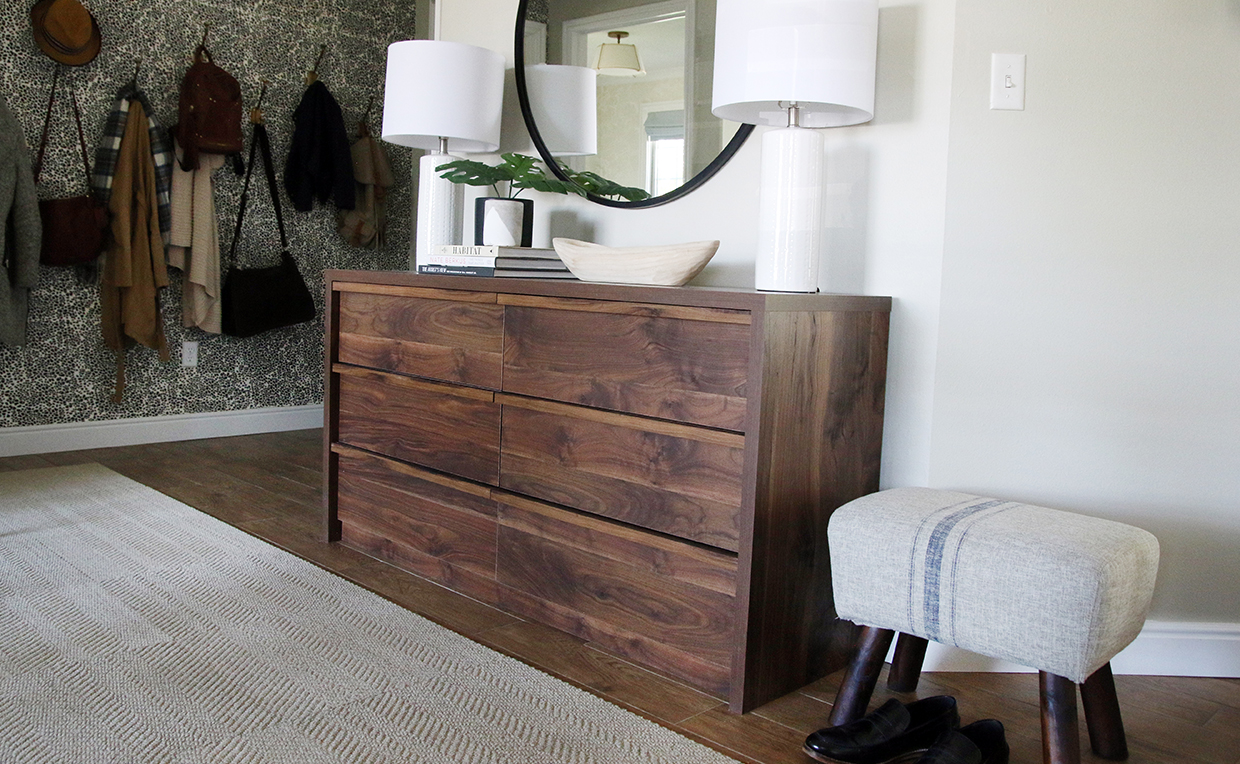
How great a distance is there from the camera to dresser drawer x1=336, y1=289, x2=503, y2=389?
2158mm

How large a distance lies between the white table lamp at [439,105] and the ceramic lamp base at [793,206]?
1013mm

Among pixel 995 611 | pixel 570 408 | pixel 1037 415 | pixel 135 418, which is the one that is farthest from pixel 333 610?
pixel 135 418

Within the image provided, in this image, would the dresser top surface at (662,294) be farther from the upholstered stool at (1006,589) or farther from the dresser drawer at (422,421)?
the upholstered stool at (1006,589)

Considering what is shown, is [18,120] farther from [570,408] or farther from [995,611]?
[995,611]

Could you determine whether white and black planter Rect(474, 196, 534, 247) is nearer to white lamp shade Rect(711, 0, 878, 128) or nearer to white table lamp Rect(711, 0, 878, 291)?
white table lamp Rect(711, 0, 878, 291)

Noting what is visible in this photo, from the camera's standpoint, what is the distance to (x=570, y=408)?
1966 mm

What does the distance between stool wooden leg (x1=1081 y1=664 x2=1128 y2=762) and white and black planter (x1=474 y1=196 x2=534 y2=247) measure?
1654 millimetres

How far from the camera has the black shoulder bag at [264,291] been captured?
4051mm

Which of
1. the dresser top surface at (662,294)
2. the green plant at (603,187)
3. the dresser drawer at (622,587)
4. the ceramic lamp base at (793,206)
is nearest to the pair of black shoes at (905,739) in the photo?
the dresser drawer at (622,587)

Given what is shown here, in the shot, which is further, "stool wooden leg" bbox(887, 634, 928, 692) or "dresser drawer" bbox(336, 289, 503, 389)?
"dresser drawer" bbox(336, 289, 503, 389)

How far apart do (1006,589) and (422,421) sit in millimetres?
1435

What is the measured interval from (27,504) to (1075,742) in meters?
2.88

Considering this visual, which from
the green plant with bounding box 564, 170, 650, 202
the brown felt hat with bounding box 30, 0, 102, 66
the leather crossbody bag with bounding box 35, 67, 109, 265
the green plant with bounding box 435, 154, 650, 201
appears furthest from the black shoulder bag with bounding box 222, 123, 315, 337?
the green plant with bounding box 564, 170, 650, 202

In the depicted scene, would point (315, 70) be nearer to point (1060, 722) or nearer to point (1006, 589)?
point (1006, 589)
